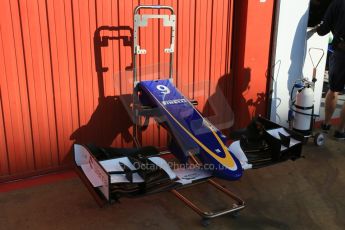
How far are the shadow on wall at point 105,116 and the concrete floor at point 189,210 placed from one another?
0.44 meters

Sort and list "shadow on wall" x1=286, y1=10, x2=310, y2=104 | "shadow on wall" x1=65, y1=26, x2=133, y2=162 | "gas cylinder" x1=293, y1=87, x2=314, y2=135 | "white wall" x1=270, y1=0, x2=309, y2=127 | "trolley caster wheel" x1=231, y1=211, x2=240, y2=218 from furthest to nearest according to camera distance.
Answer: "shadow on wall" x1=286, y1=10, x2=310, y2=104
"white wall" x1=270, y1=0, x2=309, y2=127
"gas cylinder" x1=293, y1=87, x2=314, y2=135
"shadow on wall" x1=65, y1=26, x2=133, y2=162
"trolley caster wheel" x1=231, y1=211, x2=240, y2=218

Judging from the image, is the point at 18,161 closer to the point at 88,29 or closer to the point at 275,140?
the point at 88,29

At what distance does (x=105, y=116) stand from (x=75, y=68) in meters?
0.54

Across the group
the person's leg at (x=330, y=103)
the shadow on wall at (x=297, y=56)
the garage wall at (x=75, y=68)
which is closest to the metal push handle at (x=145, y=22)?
the garage wall at (x=75, y=68)

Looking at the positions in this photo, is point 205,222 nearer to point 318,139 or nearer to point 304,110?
point 304,110

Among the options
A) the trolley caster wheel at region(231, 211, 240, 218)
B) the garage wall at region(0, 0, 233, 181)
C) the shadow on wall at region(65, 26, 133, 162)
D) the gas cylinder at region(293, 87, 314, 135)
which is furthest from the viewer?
the gas cylinder at region(293, 87, 314, 135)

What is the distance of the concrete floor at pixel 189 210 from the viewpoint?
2832 mm

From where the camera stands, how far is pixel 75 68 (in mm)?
3416

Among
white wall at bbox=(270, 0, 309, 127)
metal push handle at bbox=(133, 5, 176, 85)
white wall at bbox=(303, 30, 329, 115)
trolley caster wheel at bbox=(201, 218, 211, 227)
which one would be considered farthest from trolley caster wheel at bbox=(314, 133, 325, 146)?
trolley caster wheel at bbox=(201, 218, 211, 227)

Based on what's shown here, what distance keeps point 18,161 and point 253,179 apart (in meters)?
2.07

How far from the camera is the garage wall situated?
317 cm

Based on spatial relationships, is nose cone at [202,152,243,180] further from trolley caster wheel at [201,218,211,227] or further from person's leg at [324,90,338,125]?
person's leg at [324,90,338,125]

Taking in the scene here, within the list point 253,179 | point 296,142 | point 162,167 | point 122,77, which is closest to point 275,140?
point 296,142

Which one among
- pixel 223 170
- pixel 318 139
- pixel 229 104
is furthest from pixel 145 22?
pixel 318 139
